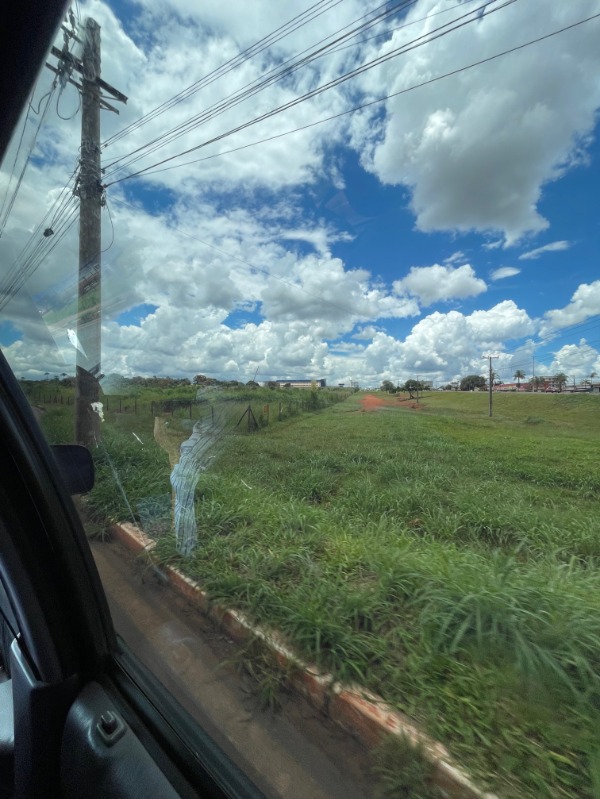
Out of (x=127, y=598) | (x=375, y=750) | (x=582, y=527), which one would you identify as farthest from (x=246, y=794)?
(x=582, y=527)

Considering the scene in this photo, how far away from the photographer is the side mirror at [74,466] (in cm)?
127

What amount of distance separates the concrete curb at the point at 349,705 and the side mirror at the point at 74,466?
77cm

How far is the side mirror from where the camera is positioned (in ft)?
4.15

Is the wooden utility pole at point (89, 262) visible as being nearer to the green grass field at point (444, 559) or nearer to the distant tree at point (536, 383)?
the green grass field at point (444, 559)

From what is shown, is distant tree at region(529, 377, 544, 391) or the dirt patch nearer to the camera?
distant tree at region(529, 377, 544, 391)

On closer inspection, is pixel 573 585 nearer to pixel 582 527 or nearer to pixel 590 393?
pixel 582 527

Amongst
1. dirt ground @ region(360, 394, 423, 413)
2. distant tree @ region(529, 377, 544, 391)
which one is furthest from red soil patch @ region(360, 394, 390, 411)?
distant tree @ region(529, 377, 544, 391)

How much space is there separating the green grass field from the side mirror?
776mm

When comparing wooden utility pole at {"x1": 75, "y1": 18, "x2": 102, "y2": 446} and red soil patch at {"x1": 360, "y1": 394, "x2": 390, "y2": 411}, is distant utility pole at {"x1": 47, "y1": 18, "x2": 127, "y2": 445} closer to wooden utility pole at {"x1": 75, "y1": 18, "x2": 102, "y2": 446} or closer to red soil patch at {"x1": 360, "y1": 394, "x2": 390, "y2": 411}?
wooden utility pole at {"x1": 75, "y1": 18, "x2": 102, "y2": 446}

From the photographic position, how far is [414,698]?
1.17m

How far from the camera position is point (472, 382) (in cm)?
216

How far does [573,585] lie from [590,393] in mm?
796

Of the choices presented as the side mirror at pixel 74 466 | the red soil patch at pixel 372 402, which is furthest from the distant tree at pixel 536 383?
the side mirror at pixel 74 466

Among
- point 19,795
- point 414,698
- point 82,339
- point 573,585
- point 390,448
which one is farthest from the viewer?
point 390,448
